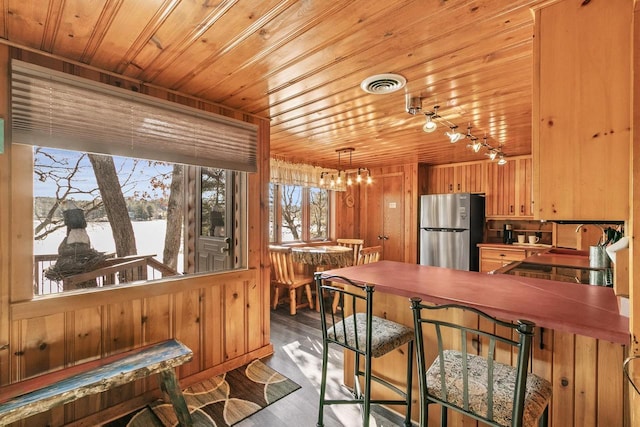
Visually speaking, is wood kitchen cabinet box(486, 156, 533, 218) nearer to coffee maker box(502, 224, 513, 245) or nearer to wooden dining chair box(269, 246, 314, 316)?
coffee maker box(502, 224, 513, 245)

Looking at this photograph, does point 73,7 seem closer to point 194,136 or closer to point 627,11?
point 194,136

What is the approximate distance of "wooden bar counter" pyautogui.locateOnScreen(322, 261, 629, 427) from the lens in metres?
1.21

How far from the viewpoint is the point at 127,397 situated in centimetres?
200

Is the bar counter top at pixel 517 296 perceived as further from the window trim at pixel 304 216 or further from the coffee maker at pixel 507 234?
the coffee maker at pixel 507 234

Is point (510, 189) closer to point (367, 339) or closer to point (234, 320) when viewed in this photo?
point (367, 339)

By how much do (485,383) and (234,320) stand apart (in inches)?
78.4

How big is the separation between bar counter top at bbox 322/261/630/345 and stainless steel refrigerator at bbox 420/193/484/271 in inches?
105

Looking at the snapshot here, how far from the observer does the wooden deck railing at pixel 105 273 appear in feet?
6.21

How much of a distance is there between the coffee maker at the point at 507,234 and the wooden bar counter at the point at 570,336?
3342mm

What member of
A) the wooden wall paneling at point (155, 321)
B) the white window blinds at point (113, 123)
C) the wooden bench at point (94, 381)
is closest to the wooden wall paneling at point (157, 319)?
the wooden wall paneling at point (155, 321)

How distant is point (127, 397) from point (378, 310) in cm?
177

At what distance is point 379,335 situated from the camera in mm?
1697

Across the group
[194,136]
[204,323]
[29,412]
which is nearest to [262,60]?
[194,136]

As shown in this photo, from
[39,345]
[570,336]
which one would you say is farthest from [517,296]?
[39,345]
